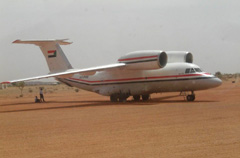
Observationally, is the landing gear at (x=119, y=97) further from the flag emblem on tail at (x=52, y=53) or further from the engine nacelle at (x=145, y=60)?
the flag emblem on tail at (x=52, y=53)

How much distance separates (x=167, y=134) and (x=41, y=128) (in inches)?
191

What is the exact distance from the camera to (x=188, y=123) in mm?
11359

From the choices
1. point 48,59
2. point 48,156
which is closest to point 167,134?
point 48,156

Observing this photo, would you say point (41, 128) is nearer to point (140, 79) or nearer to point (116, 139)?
point (116, 139)

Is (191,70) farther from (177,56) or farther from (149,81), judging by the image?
(177,56)

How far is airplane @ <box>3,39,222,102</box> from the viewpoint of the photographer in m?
23.3

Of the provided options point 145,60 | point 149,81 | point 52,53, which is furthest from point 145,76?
point 52,53

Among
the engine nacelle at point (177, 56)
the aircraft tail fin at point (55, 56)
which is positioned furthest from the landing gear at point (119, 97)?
the aircraft tail fin at point (55, 56)

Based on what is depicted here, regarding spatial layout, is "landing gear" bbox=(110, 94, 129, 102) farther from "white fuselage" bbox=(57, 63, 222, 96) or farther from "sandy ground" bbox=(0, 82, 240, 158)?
"sandy ground" bbox=(0, 82, 240, 158)

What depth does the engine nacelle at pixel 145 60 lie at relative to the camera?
2323 cm

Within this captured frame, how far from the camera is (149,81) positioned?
987 inches

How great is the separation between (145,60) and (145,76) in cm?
197

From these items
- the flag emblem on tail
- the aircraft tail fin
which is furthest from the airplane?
the flag emblem on tail

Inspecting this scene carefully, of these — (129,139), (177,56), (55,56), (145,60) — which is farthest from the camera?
(55,56)
